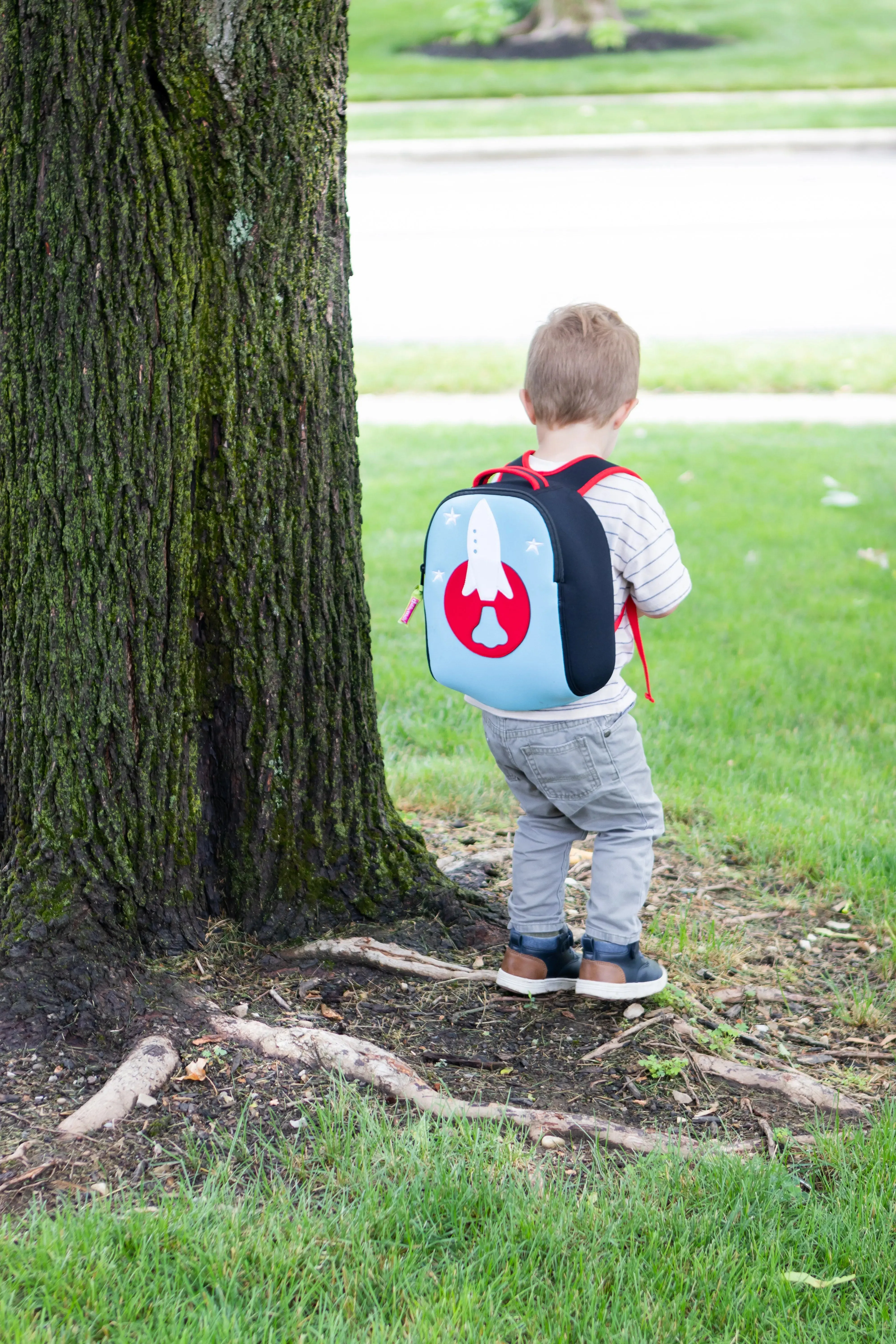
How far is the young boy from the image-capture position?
2576 mm

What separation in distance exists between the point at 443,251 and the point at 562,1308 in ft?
38.8

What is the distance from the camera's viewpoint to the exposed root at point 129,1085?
2.25 meters

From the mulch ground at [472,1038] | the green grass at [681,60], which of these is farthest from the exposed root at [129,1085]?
the green grass at [681,60]

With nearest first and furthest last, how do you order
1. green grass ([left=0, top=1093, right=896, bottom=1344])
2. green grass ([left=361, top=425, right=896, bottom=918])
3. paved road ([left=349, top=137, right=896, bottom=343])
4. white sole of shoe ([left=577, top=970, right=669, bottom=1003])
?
green grass ([left=0, top=1093, right=896, bottom=1344])
white sole of shoe ([left=577, top=970, right=669, bottom=1003])
green grass ([left=361, top=425, right=896, bottom=918])
paved road ([left=349, top=137, right=896, bottom=343])

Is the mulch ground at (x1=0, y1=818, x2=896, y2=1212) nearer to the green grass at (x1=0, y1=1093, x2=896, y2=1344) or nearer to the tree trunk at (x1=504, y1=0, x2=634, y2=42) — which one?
the green grass at (x1=0, y1=1093, x2=896, y2=1344)

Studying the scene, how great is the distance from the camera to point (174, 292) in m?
2.49

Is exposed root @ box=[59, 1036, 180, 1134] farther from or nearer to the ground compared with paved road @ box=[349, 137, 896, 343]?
nearer to the ground

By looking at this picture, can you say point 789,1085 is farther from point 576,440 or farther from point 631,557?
point 576,440

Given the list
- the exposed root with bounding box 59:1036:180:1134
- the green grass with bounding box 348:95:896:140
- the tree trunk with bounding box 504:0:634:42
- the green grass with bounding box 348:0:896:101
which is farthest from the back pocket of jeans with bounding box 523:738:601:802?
the tree trunk with bounding box 504:0:634:42

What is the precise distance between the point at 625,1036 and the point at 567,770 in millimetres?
595

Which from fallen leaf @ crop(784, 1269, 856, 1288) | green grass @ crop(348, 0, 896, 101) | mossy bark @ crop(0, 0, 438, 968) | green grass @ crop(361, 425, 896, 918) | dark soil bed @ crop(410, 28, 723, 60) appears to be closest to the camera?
Result: fallen leaf @ crop(784, 1269, 856, 1288)

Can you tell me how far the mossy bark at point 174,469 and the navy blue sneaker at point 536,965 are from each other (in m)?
0.45

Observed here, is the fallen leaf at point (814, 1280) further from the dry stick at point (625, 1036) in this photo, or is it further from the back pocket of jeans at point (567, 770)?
the back pocket of jeans at point (567, 770)

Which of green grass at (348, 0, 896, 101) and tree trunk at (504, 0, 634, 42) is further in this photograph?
tree trunk at (504, 0, 634, 42)
